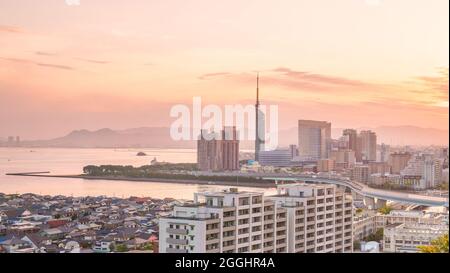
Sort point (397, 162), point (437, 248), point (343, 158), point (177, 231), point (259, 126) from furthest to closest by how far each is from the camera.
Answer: point (343, 158) < point (397, 162) < point (259, 126) < point (177, 231) < point (437, 248)

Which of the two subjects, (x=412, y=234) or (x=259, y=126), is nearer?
(x=259, y=126)

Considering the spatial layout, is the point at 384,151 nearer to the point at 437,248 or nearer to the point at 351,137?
the point at 351,137

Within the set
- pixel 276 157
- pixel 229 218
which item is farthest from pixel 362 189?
pixel 229 218

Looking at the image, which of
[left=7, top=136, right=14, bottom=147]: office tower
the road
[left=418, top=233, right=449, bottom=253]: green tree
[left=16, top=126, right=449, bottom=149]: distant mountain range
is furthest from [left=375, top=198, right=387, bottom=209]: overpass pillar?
[left=7, top=136, right=14, bottom=147]: office tower
